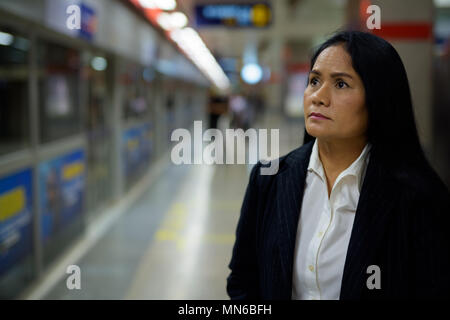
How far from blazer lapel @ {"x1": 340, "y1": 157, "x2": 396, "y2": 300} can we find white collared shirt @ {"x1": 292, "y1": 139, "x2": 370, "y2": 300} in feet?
0.18

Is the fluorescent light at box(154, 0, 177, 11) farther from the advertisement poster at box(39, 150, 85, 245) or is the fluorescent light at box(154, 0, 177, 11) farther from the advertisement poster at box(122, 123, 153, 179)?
the advertisement poster at box(122, 123, 153, 179)

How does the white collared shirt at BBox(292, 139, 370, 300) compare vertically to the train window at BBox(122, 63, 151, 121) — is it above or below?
below

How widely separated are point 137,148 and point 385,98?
329 inches

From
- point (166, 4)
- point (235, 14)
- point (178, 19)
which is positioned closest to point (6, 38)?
point (166, 4)

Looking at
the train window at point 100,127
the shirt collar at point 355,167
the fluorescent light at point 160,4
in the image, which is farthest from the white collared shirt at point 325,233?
the train window at point 100,127

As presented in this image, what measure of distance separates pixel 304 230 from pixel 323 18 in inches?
822

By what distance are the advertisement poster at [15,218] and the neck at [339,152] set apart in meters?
2.77

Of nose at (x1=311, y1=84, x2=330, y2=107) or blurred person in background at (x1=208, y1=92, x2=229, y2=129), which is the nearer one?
nose at (x1=311, y1=84, x2=330, y2=107)

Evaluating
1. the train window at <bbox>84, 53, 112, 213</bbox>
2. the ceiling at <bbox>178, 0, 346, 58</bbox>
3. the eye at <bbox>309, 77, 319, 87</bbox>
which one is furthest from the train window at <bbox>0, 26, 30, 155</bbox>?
the ceiling at <bbox>178, 0, 346, 58</bbox>

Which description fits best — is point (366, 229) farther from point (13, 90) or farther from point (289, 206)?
point (13, 90)

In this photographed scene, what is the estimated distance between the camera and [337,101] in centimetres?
115

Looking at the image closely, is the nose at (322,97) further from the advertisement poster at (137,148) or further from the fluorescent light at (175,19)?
the advertisement poster at (137,148)

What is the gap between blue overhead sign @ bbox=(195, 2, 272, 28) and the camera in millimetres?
7570
